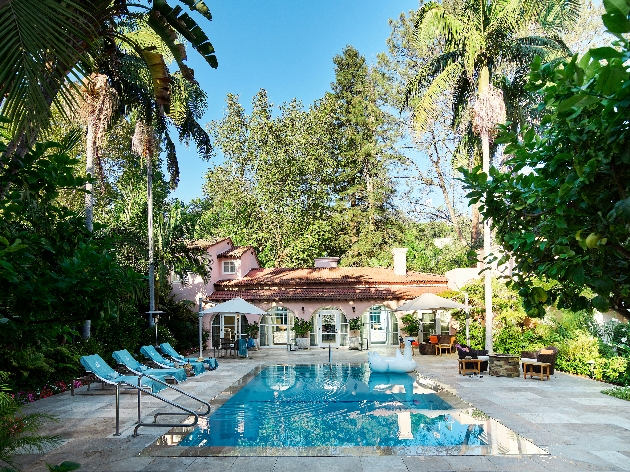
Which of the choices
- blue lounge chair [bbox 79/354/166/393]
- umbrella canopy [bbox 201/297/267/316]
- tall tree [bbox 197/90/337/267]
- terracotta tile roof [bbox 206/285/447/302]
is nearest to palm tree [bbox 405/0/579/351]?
terracotta tile roof [bbox 206/285/447/302]

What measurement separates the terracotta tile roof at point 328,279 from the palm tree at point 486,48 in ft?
28.0

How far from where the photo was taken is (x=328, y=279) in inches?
1128

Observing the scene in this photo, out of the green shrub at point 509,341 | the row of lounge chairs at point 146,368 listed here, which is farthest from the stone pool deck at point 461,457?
the green shrub at point 509,341

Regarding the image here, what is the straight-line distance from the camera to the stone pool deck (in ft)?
24.0

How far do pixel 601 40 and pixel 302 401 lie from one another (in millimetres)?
27702

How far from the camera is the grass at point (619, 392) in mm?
12207

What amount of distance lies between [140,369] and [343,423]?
5.76 m

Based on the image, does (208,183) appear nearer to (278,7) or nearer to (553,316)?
(278,7)

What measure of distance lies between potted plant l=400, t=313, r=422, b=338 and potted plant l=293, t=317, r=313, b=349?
15.7 ft

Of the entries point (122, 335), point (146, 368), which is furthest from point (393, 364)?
point (122, 335)

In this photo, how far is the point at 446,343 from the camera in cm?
2345

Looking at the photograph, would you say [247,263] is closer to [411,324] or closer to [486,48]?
[411,324]

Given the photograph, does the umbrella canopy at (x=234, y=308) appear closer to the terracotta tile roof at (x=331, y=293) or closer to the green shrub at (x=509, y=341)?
the terracotta tile roof at (x=331, y=293)

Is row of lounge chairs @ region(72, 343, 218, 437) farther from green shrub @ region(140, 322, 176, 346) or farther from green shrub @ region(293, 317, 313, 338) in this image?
green shrub @ region(293, 317, 313, 338)
